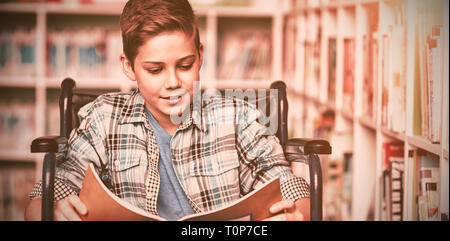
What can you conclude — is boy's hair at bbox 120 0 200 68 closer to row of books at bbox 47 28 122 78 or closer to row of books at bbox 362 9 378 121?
row of books at bbox 362 9 378 121

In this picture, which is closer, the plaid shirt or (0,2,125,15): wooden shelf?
the plaid shirt

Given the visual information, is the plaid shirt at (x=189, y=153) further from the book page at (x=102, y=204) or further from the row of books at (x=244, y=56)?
the row of books at (x=244, y=56)

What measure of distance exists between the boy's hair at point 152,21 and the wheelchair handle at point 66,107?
21 cm

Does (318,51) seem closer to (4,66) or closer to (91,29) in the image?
(91,29)

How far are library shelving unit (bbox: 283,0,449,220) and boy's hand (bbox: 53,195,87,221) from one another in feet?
2.60

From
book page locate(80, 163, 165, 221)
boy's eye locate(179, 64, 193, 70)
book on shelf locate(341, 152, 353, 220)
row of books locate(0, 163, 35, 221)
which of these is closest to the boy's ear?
boy's eye locate(179, 64, 193, 70)

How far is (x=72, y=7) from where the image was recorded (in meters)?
2.00

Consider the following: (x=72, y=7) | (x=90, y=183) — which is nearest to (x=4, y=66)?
(x=72, y=7)

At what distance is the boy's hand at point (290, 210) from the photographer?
1142mm

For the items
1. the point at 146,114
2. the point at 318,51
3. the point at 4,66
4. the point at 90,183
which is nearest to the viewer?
the point at 90,183

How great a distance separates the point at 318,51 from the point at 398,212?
0.91m

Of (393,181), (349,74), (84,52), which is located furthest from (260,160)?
(84,52)

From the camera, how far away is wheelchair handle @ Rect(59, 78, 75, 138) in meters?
1.27
